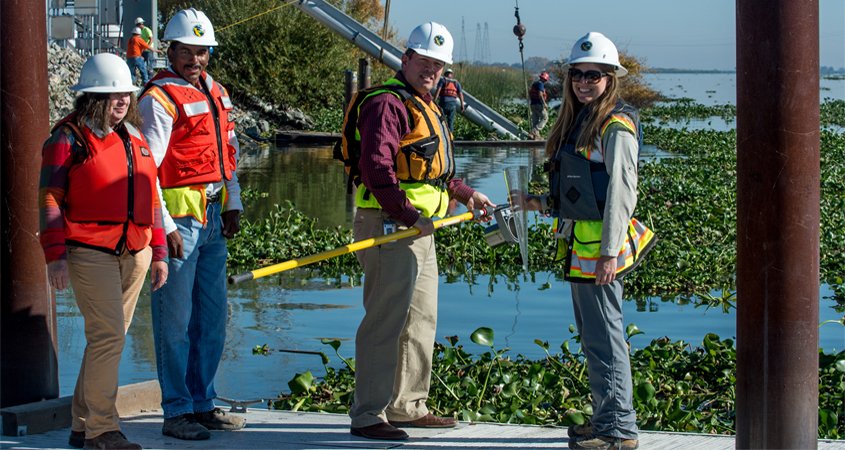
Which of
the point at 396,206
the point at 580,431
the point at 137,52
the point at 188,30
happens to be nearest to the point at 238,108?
the point at 137,52

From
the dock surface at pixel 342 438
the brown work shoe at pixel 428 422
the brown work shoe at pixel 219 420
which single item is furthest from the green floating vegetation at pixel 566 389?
the brown work shoe at pixel 219 420

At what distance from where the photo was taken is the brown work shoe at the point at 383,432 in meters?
5.96

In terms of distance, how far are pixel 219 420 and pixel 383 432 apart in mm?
798

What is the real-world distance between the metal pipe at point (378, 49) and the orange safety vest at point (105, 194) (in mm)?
25927

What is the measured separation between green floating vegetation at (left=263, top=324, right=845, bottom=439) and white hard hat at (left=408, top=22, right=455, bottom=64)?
1.82 m

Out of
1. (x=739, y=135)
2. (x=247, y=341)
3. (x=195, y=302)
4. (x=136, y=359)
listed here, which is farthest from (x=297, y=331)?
(x=739, y=135)

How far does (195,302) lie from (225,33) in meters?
32.9

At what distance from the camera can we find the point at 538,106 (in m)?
31.7

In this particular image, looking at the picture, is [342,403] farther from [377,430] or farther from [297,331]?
[297,331]

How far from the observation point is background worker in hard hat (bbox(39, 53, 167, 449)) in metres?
5.41

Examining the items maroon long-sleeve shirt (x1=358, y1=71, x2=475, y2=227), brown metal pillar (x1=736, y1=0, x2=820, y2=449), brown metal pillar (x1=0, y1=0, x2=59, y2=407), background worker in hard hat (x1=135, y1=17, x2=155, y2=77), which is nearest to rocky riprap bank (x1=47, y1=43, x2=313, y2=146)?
background worker in hard hat (x1=135, y1=17, x2=155, y2=77)

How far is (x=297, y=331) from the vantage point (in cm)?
958

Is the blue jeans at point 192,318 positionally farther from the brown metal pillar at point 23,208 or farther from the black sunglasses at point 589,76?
the black sunglasses at point 589,76

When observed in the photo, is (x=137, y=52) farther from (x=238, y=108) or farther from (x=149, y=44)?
(x=238, y=108)
